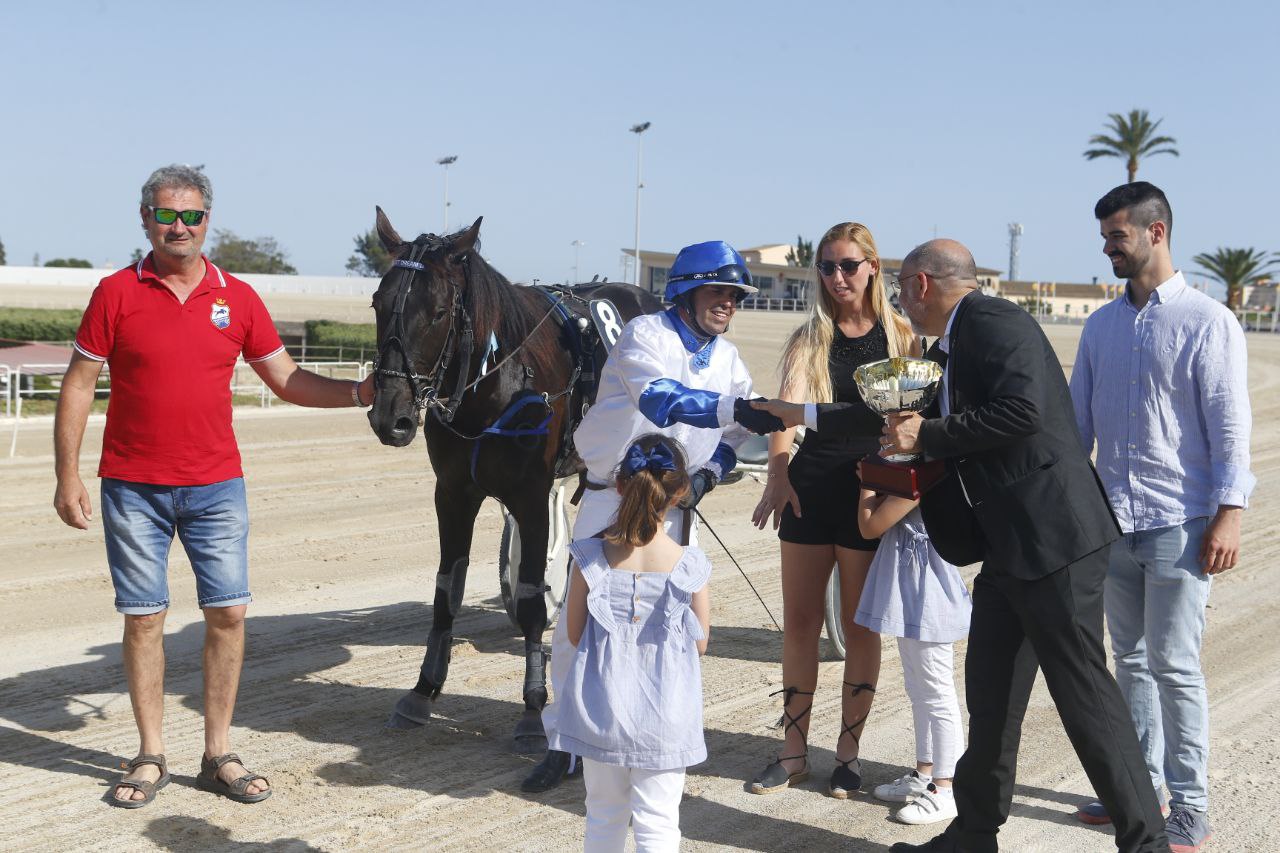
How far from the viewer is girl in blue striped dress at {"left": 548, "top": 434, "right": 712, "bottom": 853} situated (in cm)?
312

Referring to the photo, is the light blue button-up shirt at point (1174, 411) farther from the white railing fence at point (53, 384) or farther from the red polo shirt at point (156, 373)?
the white railing fence at point (53, 384)

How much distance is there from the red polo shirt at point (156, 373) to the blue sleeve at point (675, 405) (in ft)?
4.88

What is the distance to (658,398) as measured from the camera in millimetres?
3752

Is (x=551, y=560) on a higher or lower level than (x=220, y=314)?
lower

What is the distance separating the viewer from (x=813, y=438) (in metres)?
4.42

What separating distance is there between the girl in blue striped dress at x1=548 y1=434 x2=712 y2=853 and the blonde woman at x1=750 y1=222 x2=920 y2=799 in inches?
47.0

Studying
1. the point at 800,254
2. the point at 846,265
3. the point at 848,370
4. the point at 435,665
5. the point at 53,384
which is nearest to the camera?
the point at 846,265

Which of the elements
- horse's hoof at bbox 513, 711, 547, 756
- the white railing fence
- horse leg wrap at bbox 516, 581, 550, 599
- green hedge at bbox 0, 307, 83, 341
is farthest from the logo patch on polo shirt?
green hedge at bbox 0, 307, 83, 341

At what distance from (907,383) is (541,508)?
214 centimetres

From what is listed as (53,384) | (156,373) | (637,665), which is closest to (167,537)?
(156,373)

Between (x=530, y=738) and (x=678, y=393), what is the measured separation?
5.80ft

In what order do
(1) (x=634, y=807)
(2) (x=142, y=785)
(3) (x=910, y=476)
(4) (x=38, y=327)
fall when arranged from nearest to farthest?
(1) (x=634, y=807) < (3) (x=910, y=476) < (2) (x=142, y=785) < (4) (x=38, y=327)

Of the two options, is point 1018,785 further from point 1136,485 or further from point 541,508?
point 541,508

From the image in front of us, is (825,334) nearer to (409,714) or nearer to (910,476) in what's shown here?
(910,476)
